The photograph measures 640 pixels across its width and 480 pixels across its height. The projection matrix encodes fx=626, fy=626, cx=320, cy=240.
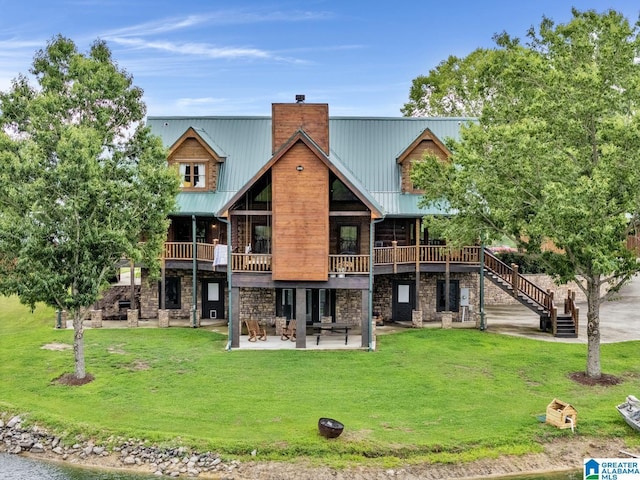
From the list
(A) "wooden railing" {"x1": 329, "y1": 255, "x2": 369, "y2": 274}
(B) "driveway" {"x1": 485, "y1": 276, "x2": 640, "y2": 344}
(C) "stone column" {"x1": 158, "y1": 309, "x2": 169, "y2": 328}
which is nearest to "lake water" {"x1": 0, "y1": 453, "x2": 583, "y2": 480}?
(A) "wooden railing" {"x1": 329, "y1": 255, "x2": 369, "y2": 274}

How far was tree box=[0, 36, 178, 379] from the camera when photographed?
2005cm

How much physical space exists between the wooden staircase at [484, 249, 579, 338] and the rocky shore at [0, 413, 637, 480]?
1142cm

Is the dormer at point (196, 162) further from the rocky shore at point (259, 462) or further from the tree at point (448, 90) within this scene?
the tree at point (448, 90)

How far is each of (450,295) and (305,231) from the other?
34.5ft

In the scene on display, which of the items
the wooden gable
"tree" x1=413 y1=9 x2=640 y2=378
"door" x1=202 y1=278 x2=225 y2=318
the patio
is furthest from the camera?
"door" x1=202 y1=278 x2=225 y2=318

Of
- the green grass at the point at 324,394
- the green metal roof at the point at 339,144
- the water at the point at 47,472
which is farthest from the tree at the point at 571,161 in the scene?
the water at the point at 47,472

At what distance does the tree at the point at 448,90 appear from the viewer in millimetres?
46750

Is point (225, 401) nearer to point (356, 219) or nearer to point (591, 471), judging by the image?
point (591, 471)

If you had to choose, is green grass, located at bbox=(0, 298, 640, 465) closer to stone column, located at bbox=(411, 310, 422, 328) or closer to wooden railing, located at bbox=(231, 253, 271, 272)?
stone column, located at bbox=(411, 310, 422, 328)

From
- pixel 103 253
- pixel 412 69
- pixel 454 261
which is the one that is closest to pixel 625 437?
pixel 454 261

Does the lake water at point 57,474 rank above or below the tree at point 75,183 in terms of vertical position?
below

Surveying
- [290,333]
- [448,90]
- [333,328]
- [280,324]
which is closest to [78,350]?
[290,333]

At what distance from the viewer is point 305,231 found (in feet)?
82.2

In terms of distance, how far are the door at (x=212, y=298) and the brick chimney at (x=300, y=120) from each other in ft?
26.3
